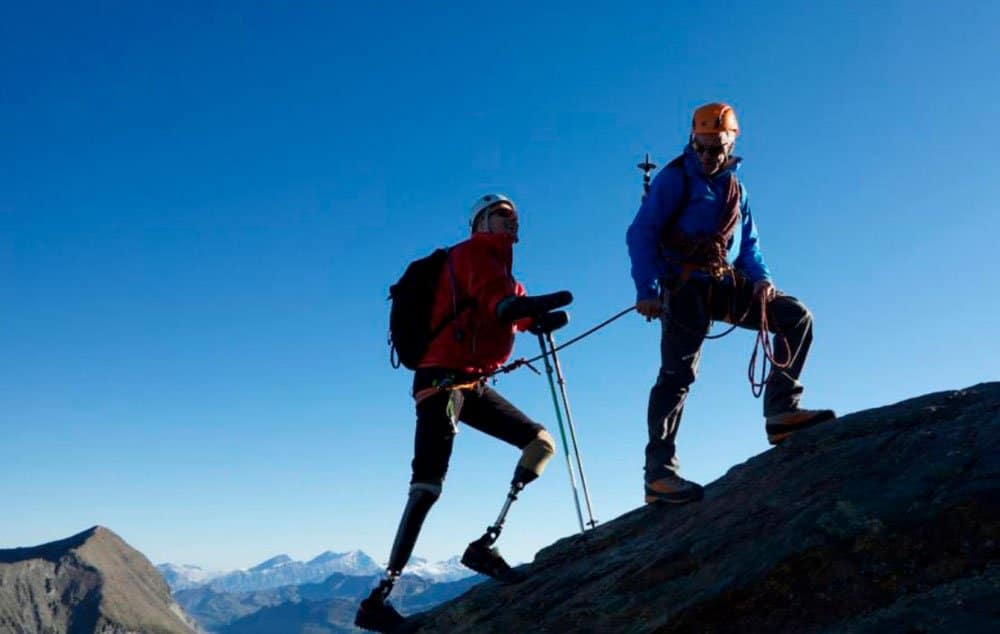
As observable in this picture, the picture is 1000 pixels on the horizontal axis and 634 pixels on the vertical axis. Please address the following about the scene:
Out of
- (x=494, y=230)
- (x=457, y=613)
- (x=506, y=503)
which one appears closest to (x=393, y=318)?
(x=494, y=230)

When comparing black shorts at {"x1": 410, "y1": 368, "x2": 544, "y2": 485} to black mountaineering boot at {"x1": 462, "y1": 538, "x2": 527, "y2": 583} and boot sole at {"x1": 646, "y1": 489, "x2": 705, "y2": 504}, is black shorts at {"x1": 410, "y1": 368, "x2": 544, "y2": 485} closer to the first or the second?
black mountaineering boot at {"x1": 462, "y1": 538, "x2": 527, "y2": 583}

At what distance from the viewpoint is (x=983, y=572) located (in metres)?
5.66

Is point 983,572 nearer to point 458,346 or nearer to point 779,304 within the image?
point 779,304

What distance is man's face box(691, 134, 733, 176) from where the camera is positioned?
9.39 metres

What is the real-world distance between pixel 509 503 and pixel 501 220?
11.3ft

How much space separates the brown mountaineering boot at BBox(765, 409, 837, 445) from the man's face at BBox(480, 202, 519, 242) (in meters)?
3.91

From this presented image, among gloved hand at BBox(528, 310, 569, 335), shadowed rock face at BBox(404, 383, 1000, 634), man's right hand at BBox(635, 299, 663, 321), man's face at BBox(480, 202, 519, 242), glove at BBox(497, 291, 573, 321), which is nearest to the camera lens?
shadowed rock face at BBox(404, 383, 1000, 634)

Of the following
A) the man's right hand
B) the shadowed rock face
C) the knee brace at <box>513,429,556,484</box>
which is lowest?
the shadowed rock face

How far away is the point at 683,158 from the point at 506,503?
15.3 feet

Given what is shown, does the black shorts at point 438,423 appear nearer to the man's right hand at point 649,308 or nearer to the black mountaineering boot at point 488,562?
the black mountaineering boot at point 488,562

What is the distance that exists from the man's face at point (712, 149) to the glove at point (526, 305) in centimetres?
243

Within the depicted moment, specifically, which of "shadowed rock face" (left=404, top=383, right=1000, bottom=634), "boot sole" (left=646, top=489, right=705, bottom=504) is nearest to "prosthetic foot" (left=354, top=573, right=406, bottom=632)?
"shadowed rock face" (left=404, top=383, right=1000, bottom=634)

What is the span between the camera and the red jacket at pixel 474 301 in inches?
365

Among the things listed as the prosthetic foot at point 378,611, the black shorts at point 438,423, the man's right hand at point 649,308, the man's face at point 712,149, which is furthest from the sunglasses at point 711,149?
the prosthetic foot at point 378,611
